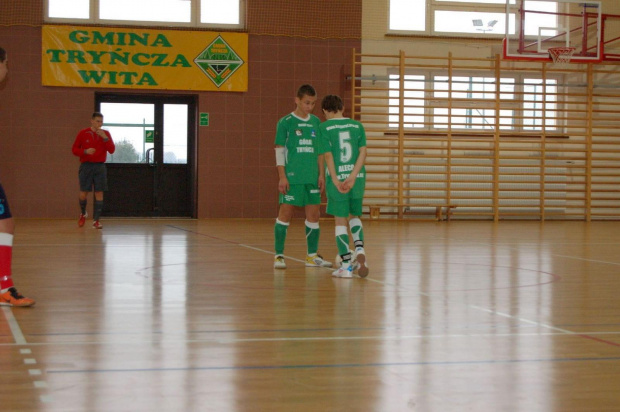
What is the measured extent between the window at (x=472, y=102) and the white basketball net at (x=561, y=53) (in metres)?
1.15

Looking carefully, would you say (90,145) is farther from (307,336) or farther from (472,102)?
(307,336)

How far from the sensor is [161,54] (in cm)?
1411

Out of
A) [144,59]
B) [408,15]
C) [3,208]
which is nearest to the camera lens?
[3,208]

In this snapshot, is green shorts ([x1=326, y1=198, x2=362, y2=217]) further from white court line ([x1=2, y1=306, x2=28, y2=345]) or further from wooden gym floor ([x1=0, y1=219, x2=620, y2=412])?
white court line ([x1=2, y1=306, x2=28, y2=345])

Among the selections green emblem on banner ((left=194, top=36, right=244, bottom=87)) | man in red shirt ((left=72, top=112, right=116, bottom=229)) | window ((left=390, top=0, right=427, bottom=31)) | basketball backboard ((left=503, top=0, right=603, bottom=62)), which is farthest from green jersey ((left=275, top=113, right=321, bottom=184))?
window ((left=390, top=0, right=427, bottom=31))

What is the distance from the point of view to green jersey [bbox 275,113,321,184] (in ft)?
19.6

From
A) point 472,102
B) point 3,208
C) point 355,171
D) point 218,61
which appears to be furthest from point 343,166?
point 472,102

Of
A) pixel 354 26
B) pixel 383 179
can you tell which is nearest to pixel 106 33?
pixel 354 26

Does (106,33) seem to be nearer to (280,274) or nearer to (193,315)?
(280,274)

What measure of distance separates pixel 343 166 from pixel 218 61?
944cm

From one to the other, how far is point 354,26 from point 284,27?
1.35 metres

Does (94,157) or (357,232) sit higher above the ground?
(94,157)

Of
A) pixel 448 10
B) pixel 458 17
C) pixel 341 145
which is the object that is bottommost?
pixel 341 145

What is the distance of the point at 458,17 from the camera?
594 inches
